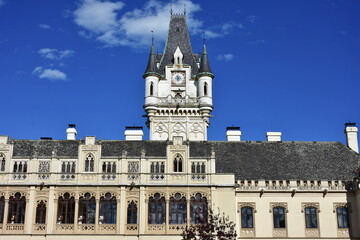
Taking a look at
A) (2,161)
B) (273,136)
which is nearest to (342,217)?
(273,136)

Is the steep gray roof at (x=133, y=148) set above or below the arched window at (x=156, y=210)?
above

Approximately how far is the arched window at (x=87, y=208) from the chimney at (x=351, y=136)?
2754cm

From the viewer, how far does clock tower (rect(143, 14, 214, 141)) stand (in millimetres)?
74438

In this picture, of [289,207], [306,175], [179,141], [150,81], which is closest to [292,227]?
[289,207]

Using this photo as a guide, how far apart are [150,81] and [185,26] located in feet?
42.1

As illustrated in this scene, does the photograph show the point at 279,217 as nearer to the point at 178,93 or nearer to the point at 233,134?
the point at 233,134

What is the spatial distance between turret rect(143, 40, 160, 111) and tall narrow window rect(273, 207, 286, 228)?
30.8 meters

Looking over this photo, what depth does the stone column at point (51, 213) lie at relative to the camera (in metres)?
45.3

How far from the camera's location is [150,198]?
46531mm

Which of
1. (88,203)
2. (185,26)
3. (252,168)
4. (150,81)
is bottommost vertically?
(88,203)

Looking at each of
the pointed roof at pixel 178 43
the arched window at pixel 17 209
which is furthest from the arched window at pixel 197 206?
the pointed roof at pixel 178 43

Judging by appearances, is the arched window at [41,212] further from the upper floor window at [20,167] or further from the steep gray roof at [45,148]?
the steep gray roof at [45,148]

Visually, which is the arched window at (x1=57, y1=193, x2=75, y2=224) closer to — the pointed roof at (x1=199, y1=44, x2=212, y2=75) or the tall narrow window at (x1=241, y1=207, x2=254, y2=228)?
the tall narrow window at (x1=241, y1=207, x2=254, y2=228)

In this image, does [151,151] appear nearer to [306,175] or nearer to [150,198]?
[150,198]
